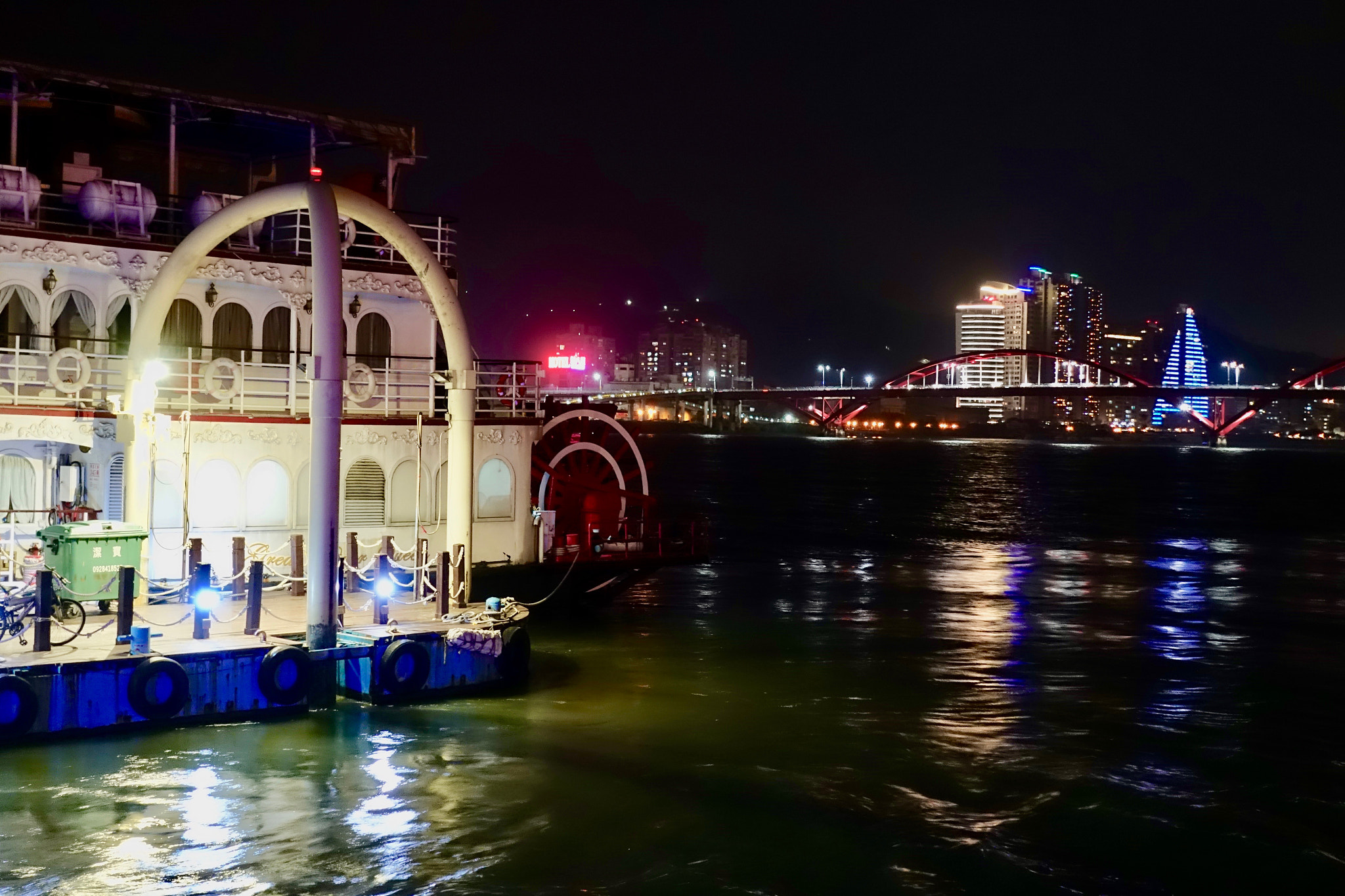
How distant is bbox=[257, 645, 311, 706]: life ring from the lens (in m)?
15.5

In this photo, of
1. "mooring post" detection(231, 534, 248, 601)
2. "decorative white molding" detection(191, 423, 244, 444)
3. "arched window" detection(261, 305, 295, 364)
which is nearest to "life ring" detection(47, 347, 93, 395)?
"decorative white molding" detection(191, 423, 244, 444)

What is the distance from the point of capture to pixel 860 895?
12.1 m

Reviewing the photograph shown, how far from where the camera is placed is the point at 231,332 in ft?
70.9

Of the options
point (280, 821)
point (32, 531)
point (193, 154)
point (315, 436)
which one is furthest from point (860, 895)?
point (193, 154)

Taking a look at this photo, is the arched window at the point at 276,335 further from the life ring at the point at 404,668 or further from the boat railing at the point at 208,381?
the life ring at the point at 404,668

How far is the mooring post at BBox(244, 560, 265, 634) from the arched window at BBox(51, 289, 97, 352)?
252 inches

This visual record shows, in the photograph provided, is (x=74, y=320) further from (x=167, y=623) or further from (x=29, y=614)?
(x=29, y=614)

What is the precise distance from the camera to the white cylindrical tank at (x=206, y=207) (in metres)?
21.7

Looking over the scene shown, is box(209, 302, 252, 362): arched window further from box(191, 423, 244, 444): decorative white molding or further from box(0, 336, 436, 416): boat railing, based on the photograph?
box(191, 423, 244, 444): decorative white molding

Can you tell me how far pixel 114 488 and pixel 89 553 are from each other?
13.1ft

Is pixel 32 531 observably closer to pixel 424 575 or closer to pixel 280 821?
pixel 424 575

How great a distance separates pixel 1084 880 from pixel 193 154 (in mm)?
19466

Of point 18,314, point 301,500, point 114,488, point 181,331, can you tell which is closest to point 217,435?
point 301,500

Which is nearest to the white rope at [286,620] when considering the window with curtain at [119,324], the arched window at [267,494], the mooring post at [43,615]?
the mooring post at [43,615]
